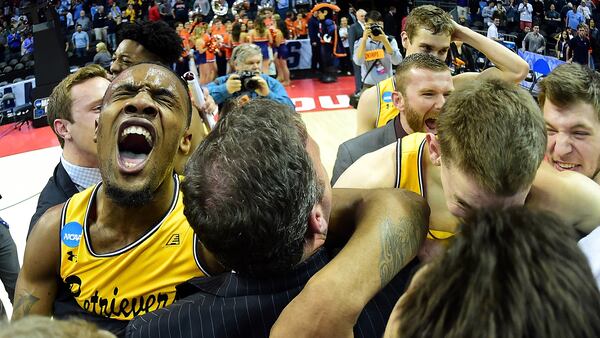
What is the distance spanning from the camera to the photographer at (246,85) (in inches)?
168

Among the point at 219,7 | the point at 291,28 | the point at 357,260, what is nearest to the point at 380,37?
the point at 357,260

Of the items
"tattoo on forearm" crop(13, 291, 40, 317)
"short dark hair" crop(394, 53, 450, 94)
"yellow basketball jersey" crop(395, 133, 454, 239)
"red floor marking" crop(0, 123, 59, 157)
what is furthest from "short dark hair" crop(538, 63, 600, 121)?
"red floor marking" crop(0, 123, 59, 157)

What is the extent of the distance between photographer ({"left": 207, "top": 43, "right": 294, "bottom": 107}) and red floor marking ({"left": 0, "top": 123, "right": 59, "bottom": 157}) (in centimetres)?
528

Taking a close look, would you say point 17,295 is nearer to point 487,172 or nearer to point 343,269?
point 343,269

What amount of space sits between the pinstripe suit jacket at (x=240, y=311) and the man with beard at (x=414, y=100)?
1.41 m

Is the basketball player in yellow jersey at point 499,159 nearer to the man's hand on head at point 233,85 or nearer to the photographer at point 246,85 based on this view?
the photographer at point 246,85

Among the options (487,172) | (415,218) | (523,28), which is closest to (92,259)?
(415,218)

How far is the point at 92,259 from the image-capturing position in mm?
1684

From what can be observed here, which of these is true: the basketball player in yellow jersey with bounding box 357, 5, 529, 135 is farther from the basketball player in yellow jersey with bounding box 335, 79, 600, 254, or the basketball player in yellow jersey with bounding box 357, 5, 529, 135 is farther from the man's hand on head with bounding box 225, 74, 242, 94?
the basketball player in yellow jersey with bounding box 335, 79, 600, 254

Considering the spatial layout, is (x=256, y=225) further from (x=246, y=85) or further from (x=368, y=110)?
(x=246, y=85)

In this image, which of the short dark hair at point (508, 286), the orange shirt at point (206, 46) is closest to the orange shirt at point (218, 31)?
the orange shirt at point (206, 46)

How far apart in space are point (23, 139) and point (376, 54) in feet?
20.6

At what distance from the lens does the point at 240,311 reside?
1148mm

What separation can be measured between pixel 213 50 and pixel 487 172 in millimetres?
11127
